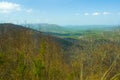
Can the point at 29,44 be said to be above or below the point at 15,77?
above

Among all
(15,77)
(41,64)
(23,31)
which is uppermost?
(23,31)

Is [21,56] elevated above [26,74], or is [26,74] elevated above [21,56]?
[21,56]

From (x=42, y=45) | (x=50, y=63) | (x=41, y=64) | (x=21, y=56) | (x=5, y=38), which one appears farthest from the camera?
(x=5, y=38)

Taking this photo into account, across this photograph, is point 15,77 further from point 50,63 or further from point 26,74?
point 50,63

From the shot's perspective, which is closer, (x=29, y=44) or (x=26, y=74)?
(x=26, y=74)

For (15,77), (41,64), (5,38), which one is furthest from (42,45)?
(5,38)

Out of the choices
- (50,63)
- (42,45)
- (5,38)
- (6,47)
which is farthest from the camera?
(5,38)

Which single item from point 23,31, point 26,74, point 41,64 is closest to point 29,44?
point 23,31

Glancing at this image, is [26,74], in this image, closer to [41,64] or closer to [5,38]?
[41,64]

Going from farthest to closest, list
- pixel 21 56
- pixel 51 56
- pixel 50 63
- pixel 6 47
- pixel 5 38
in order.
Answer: pixel 5 38
pixel 6 47
pixel 51 56
pixel 50 63
pixel 21 56
